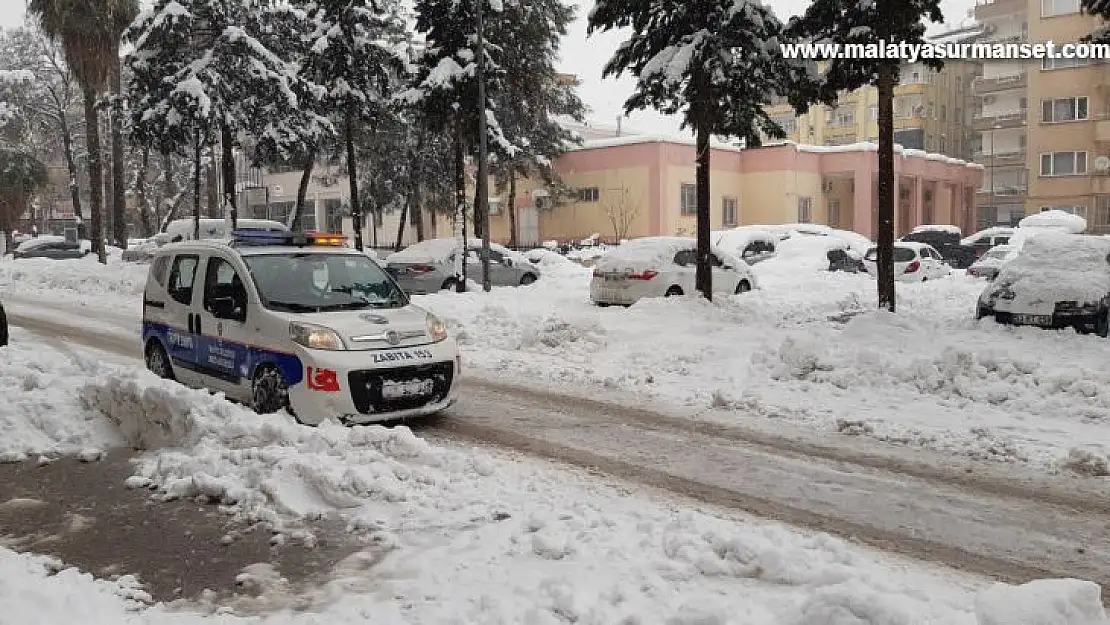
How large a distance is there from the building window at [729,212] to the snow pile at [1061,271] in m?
31.6

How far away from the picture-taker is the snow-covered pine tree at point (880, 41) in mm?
13117

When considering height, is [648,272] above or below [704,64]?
below

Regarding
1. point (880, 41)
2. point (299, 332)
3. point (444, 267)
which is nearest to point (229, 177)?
point (444, 267)

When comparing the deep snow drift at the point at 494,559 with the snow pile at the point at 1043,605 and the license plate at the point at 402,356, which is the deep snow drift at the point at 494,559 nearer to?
the snow pile at the point at 1043,605

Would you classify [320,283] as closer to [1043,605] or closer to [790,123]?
[1043,605]

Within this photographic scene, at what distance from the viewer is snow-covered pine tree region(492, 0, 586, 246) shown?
24.5m

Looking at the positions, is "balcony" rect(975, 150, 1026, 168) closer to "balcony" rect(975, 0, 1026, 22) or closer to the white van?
"balcony" rect(975, 0, 1026, 22)

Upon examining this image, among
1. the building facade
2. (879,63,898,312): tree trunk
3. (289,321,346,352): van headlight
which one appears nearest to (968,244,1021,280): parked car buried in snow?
(879,63,898,312): tree trunk

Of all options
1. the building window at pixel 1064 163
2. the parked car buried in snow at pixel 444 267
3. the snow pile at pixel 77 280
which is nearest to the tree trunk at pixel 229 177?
the snow pile at pixel 77 280

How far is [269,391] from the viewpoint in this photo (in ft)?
24.6

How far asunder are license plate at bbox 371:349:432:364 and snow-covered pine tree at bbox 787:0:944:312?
8675 mm

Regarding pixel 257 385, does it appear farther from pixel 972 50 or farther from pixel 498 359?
pixel 972 50

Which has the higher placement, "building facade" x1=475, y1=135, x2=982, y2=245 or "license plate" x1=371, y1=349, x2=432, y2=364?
"building facade" x1=475, y1=135, x2=982, y2=245

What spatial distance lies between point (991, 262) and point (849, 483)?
73.0 feet
